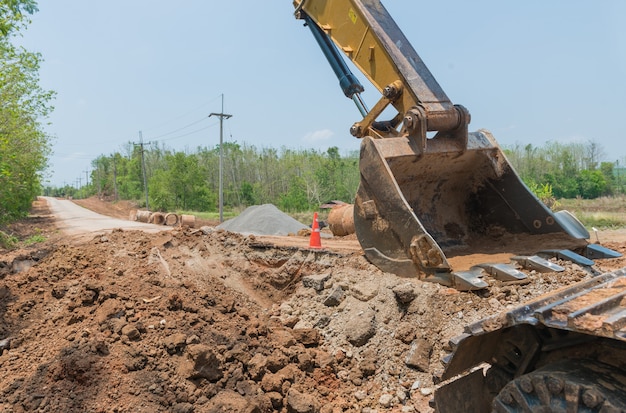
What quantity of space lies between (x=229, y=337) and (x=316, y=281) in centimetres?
141

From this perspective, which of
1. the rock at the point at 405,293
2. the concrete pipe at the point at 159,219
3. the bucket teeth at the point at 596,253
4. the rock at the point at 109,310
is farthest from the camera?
the concrete pipe at the point at 159,219

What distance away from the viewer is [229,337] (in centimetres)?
473

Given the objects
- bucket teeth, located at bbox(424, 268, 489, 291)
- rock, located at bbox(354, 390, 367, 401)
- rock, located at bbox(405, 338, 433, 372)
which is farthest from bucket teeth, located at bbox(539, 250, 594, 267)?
rock, located at bbox(354, 390, 367, 401)

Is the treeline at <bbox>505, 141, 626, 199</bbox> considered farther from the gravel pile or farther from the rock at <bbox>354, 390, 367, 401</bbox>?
the rock at <bbox>354, 390, 367, 401</bbox>

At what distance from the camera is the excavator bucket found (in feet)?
16.9

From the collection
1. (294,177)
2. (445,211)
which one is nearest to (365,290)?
(445,211)

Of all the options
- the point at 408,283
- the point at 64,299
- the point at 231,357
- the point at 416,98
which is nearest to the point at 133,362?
the point at 231,357

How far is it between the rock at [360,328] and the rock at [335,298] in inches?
14.7

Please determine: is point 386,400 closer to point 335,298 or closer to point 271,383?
point 271,383

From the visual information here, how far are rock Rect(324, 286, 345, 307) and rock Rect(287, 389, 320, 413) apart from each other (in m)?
1.34

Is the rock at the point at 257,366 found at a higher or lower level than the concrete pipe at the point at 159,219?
lower

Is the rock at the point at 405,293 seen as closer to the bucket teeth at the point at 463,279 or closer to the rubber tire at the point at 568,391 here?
the bucket teeth at the point at 463,279

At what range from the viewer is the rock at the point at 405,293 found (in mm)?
4887

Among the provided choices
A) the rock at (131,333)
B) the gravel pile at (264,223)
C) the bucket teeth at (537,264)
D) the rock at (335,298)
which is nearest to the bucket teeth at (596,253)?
the bucket teeth at (537,264)
